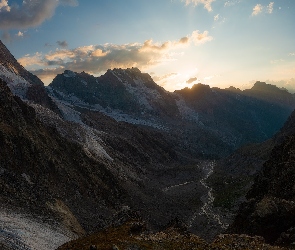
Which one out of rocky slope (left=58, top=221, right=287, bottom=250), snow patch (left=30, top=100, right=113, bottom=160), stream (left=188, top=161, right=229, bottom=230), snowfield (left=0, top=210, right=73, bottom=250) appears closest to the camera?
rocky slope (left=58, top=221, right=287, bottom=250)

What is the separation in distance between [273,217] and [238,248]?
9519 mm

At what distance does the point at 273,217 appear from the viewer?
34.1 meters

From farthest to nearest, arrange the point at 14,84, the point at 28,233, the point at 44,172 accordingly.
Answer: the point at 14,84 < the point at 44,172 < the point at 28,233

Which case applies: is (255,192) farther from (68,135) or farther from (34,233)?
(68,135)

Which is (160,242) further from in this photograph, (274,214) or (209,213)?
(209,213)

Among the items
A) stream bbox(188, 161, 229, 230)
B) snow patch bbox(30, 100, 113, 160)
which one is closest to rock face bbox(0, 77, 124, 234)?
snow patch bbox(30, 100, 113, 160)

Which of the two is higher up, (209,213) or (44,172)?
(44,172)

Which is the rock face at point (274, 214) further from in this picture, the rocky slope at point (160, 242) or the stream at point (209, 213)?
the stream at point (209, 213)

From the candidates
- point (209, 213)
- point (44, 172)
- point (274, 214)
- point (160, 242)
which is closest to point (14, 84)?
point (44, 172)

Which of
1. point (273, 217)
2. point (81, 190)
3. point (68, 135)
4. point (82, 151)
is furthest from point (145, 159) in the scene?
point (273, 217)

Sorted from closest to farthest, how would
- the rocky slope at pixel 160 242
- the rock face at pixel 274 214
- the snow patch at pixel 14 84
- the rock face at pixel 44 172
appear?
the rocky slope at pixel 160 242 < the rock face at pixel 274 214 < the rock face at pixel 44 172 < the snow patch at pixel 14 84

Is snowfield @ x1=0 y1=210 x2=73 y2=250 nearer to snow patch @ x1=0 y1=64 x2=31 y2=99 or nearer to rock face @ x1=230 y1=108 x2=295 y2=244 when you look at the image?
rock face @ x1=230 y1=108 x2=295 y2=244

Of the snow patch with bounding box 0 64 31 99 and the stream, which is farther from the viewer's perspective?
the snow patch with bounding box 0 64 31 99

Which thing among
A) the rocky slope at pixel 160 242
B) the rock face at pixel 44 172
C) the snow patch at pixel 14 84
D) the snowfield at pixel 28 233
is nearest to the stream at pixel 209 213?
the rock face at pixel 44 172
